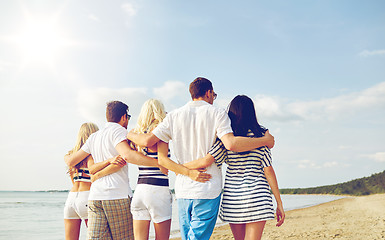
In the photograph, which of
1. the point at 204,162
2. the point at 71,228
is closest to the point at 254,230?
the point at 204,162

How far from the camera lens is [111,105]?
3848 mm

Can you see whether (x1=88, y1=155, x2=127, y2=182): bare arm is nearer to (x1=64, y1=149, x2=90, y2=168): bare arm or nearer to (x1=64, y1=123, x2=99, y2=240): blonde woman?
(x1=64, y1=149, x2=90, y2=168): bare arm

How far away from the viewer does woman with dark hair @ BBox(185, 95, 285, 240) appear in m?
3.01

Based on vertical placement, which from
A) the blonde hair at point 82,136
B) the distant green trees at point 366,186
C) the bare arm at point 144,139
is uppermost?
the blonde hair at point 82,136

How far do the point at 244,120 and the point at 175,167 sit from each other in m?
0.75

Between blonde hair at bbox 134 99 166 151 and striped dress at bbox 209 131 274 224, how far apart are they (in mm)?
736

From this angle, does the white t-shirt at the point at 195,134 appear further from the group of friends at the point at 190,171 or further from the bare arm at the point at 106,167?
the bare arm at the point at 106,167

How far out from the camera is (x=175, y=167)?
3.20 m

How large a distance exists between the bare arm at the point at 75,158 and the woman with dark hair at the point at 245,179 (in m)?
1.46

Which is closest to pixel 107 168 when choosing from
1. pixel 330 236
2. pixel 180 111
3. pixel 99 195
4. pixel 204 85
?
pixel 99 195

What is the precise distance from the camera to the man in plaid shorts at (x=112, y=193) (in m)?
3.65

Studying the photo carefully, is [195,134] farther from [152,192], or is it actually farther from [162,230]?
[162,230]

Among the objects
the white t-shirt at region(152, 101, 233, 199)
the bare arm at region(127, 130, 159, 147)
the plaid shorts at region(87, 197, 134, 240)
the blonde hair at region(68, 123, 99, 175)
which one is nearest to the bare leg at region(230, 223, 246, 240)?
the white t-shirt at region(152, 101, 233, 199)

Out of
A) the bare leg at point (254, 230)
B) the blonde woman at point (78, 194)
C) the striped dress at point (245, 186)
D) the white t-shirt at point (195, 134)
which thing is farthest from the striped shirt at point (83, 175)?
the bare leg at point (254, 230)
